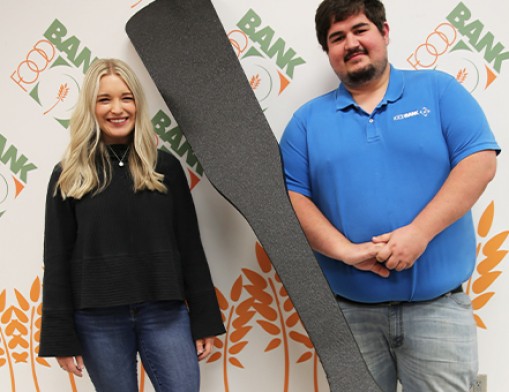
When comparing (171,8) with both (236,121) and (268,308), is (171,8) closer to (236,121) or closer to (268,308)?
(236,121)

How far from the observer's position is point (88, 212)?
4.44ft

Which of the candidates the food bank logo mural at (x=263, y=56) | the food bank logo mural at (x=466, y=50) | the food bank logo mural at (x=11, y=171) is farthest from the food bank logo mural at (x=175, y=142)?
the food bank logo mural at (x=466, y=50)

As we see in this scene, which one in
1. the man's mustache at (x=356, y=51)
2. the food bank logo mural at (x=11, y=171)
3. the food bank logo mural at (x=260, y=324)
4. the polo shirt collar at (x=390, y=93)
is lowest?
the food bank logo mural at (x=260, y=324)

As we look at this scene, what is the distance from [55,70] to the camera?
1726 millimetres

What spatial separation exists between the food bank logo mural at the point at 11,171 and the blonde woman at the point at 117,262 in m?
0.42

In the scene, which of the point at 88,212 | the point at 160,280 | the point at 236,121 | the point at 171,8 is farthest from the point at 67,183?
the point at 171,8

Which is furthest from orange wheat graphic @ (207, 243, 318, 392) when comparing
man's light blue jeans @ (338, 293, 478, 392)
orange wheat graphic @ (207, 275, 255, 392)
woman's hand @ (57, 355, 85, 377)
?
woman's hand @ (57, 355, 85, 377)

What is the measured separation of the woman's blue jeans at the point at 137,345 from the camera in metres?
1.35

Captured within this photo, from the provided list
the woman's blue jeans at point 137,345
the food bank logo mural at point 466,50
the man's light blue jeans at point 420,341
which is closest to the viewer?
the man's light blue jeans at point 420,341

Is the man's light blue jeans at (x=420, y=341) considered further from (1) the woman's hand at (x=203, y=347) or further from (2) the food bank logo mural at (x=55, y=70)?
(2) the food bank logo mural at (x=55, y=70)

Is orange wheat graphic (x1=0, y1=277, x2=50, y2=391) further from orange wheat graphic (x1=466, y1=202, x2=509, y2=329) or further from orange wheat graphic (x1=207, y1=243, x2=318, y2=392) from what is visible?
orange wheat graphic (x1=466, y1=202, x2=509, y2=329)

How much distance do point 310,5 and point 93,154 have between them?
0.88m

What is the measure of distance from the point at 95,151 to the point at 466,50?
1238 millimetres

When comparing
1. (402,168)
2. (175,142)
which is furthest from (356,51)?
(175,142)
